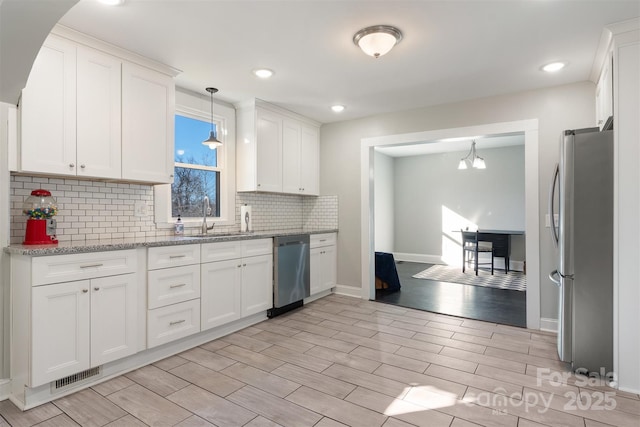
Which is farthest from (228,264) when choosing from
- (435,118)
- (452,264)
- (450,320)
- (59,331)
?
(452,264)

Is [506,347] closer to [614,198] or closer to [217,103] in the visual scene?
[614,198]

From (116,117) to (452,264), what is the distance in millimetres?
6919

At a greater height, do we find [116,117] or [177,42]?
[177,42]

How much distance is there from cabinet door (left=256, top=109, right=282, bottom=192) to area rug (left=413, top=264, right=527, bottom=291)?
3.38 metres

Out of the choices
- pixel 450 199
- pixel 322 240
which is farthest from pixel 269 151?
pixel 450 199

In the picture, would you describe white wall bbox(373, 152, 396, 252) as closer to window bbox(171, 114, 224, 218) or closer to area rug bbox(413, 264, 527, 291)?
area rug bbox(413, 264, 527, 291)

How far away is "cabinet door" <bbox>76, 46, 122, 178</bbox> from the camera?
2453mm

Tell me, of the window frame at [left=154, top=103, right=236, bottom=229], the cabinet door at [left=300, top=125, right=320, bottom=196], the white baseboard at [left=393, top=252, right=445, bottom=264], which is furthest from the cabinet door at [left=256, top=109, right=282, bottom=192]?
the white baseboard at [left=393, top=252, right=445, bottom=264]

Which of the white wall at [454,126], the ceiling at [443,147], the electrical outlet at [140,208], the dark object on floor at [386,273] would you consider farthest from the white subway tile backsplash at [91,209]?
the ceiling at [443,147]

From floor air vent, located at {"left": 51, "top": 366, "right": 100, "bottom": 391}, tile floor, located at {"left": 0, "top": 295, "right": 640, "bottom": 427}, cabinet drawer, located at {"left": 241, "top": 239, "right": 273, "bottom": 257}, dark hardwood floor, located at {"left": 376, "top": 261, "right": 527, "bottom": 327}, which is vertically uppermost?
cabinet drawer, located at {"left": 241, "top": 239, "right": 273, "bottom": 257}

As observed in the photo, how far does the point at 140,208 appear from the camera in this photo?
3.13 metres

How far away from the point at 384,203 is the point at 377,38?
5770 millimetres

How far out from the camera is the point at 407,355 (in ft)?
9.25

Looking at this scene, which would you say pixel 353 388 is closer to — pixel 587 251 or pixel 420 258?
pixel 587 251
